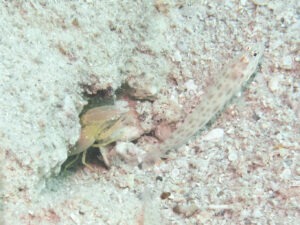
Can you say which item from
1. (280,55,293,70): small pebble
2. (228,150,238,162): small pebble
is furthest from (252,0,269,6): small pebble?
(228,150,238,162): small pebble

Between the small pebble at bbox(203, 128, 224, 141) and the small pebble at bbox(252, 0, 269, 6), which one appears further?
the small pebble at bbox(252, 0, 269, 6)

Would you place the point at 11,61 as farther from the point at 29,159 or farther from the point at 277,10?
the point at 277,10

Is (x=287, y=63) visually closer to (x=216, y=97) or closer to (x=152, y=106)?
(x=216, y=97)

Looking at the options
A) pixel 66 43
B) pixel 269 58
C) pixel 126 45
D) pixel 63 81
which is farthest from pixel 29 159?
pixel 269 58

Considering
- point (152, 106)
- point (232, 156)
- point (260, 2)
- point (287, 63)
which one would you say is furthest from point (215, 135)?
point (260, 2)

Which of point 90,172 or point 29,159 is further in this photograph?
point 90,172

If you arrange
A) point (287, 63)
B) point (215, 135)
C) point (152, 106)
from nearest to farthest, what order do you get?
point (215, 135) → point (287, 63) → point (152, 106)

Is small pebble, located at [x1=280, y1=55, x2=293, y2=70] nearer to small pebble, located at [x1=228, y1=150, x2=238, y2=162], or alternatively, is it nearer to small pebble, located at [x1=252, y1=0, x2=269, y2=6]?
small pebble, located at [x1=252, y1=0, x2=269, y2=6]

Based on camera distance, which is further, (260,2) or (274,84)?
(260,2)
